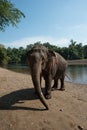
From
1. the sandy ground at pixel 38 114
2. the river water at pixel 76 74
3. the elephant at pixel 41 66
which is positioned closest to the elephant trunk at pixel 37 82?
the elephant at pixel 41 66

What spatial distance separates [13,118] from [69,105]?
10.3 feet

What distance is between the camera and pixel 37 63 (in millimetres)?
10828

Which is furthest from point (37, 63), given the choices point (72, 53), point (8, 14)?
point (72, 53)

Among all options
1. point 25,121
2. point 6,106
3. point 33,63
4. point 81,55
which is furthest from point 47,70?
point 81,55

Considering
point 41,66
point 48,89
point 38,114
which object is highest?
point 41,66

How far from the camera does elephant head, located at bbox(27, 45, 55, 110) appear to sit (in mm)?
10070

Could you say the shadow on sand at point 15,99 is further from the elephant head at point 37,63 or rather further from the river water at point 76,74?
the river water at point 76,74

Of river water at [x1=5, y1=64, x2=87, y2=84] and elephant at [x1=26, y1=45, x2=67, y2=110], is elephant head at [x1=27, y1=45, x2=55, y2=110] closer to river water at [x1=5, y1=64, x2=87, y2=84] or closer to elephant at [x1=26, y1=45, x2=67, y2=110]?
elephant at [x1=26, y1=45, x2=67, y2=110]

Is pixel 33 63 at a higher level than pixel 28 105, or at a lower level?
higher

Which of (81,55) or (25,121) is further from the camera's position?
(81,55)

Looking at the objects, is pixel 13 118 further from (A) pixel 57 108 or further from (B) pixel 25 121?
(A) pixel 57 108

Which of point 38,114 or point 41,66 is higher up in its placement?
point 41,66

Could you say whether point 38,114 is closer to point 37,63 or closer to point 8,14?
point 37,63

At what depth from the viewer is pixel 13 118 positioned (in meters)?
9.84
